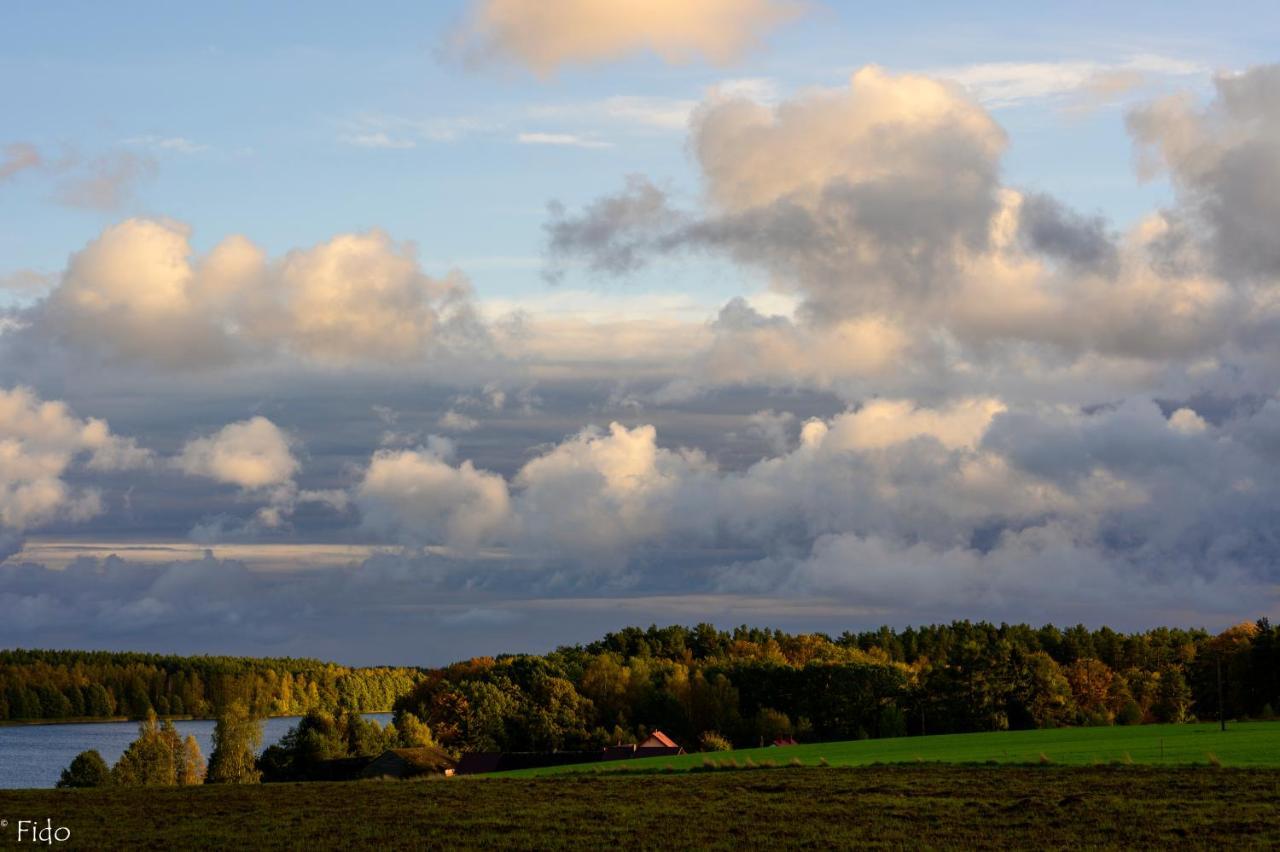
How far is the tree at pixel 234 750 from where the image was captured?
4727 inches

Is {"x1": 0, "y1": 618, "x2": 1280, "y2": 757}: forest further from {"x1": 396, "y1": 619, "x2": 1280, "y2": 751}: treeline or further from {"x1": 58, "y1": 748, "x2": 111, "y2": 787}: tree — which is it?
{"x1": 58, "y1": 748, "x2": 111, "y2": 787}: tree

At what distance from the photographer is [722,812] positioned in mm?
55156

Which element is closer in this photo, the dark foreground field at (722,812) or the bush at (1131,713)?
the dark foreground field at (722,812)

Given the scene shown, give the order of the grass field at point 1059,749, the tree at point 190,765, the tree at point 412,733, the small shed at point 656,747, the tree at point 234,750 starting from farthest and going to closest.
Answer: the tree at point 412,733, the small shed at point 656,747, the tree at point 190,765, the tree at point 234,750, the grass field at point 1059,749

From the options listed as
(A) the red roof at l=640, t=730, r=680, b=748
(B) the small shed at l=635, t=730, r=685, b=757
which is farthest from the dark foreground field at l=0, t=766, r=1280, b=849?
(A) the red roof at l=640, t=730, r=680, b=748

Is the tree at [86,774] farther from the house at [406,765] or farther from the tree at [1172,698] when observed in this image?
the tree at [1172,698]

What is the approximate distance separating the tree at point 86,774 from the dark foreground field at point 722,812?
33.9 metres

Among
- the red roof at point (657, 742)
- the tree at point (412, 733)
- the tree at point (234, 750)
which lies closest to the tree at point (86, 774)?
the tree at point (234, 750)

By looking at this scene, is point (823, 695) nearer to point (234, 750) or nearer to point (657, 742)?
point (657, 742)

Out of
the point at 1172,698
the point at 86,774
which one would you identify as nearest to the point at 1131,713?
the point at 1172,698

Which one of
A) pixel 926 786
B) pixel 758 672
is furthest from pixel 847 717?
pixel 926 786

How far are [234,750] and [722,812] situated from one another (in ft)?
256

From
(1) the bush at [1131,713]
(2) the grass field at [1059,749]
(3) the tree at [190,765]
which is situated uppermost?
(2) the grass field at [1059,749]

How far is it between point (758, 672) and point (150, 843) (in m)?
108
